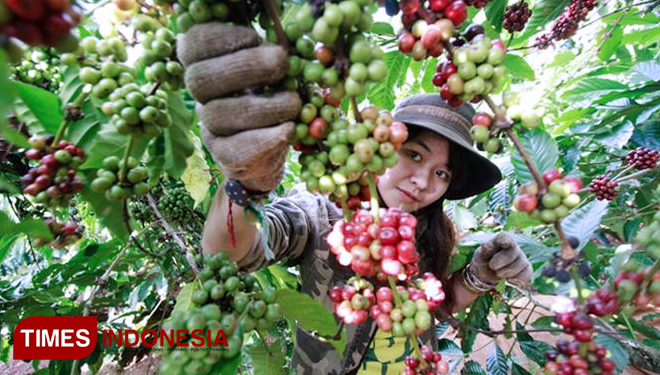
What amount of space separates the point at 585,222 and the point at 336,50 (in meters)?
1.30

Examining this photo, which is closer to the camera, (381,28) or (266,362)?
(266,362)

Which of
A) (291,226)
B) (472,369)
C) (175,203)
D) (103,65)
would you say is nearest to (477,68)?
(103,65)

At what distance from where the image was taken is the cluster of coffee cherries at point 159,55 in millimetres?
758

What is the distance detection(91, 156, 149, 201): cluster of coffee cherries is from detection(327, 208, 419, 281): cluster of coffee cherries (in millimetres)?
476

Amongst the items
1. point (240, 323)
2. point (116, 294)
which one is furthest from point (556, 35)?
point (116, 294)

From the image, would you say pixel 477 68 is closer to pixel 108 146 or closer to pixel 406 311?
pixel 406 311

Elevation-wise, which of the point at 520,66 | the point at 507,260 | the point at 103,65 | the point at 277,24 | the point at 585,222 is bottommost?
the point at 507,260

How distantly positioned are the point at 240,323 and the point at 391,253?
0.44m

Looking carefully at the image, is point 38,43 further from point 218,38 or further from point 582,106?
point 582,106

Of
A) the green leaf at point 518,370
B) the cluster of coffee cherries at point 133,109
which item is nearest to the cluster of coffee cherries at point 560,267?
the cluster of coffee cherries at point 133,109

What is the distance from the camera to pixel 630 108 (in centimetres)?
216

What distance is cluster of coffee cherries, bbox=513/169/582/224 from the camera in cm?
72

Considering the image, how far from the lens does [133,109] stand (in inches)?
30.1

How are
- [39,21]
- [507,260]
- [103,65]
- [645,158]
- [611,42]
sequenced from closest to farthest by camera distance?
[39,21]
[103,65]
[507,260]
[645,158]
[611,42]
